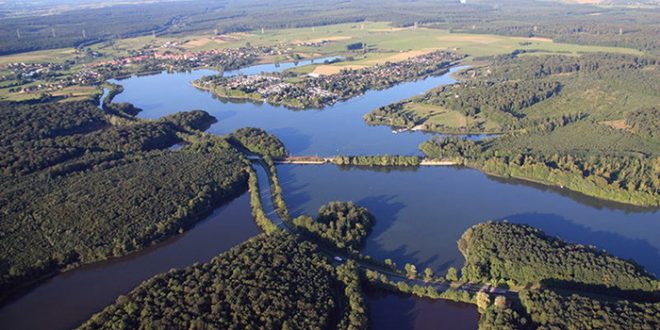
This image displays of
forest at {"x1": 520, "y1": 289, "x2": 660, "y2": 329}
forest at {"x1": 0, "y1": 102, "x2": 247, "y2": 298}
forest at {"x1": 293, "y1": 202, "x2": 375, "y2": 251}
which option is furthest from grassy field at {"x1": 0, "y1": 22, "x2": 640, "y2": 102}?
forest at {"x1": 520, "y1": 289, "x2": 660, "y2": 329}

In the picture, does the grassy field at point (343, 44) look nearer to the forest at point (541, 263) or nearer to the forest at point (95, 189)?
A: the forest at point (95, 189)

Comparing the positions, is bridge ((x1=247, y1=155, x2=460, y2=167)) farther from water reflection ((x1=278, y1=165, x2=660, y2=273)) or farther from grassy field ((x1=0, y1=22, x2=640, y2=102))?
grassy field ((x1=0, y1=22, x2=640, y2=102))

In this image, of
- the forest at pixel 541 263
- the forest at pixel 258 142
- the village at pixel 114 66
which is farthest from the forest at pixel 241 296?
the village at pixel 114 66

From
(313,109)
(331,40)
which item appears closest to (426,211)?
(313,109)

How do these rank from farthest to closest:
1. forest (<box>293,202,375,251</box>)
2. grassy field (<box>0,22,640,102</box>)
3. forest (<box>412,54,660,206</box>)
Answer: grassy field (<box>0,22,640,102</box>)
forest (<box>412,54,660,206</box>)
forest (<box>293,202,375,251</box>)

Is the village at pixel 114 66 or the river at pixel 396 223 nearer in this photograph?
the river at pixel 396 223
